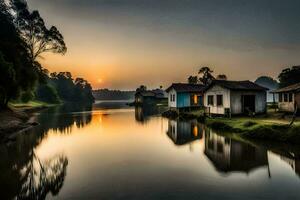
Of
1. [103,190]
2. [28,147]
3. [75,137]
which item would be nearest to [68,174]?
[103,190]

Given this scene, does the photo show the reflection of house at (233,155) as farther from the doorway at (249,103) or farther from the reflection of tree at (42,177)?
the doorway at (249,103)

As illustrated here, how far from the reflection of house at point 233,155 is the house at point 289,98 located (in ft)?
49.0

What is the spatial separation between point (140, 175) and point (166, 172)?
1.38 metres

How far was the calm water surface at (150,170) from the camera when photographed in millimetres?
9930

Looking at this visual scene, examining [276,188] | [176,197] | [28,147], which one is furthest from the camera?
[28,147]

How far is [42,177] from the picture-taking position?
40.2 ft

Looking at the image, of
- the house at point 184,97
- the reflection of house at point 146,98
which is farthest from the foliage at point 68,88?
the house at point 184,97

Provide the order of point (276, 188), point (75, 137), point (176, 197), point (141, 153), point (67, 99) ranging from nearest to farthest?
1. point (176, 197)
2. point (276, 188)
3. point (141, 153)
4. point (75, 137)
5. point (67, 99)

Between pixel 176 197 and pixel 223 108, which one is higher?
pixel 223 108

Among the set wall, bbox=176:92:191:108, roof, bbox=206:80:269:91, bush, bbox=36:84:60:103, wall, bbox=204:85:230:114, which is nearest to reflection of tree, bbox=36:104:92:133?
wall, bbox=176:92:191:108

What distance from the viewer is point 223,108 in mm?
33062

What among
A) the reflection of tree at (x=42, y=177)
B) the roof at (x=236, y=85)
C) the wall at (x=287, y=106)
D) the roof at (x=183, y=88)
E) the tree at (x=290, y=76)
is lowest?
the reflection of tree at (x=42, y=177)

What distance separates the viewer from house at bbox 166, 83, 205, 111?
163 ft

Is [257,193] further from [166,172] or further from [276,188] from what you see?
[166,172]
